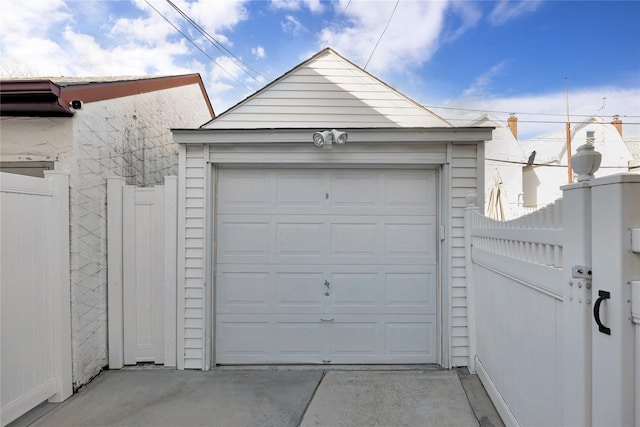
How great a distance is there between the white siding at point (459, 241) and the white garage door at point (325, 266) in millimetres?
226

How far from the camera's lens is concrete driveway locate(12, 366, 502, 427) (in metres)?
2.82

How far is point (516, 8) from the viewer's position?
744cm

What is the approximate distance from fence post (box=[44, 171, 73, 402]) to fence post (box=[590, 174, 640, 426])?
12.7 feet

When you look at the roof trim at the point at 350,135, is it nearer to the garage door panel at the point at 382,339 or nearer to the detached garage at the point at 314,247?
the detached garage at the point at 314,247

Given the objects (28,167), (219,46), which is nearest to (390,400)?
(28,167)

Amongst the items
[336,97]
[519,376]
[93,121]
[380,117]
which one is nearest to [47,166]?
[93,121]

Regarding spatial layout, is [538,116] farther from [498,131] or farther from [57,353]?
[57,353]

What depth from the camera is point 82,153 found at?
338 cm

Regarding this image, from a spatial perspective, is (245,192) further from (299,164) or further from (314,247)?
(314,247)

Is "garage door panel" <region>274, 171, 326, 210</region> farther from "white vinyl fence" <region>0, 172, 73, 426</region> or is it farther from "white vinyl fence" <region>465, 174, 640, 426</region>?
"white vinyl fence" <region>0, 172, 73, 426</region>

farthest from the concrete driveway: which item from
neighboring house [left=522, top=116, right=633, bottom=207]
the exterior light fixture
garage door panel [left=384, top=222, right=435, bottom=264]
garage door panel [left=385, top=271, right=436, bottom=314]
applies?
neighboring house [left=522, top=116, right=633, bottom=207]

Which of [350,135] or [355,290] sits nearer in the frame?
[350,135]

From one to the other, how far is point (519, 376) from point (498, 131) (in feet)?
36.0

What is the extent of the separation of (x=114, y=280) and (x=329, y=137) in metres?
2.77
